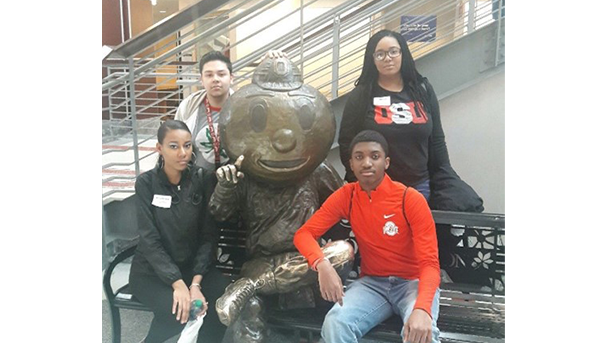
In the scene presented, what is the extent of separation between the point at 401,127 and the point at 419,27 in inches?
11.1

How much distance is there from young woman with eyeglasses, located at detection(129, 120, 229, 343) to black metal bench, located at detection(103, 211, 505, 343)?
0.24 meters

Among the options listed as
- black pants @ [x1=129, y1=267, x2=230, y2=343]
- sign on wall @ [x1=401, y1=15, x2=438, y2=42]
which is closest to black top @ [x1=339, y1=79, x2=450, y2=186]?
sign on wall @ [x1=401, y1=15, x2=438, y2=42]

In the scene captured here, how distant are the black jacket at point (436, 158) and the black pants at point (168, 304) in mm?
556

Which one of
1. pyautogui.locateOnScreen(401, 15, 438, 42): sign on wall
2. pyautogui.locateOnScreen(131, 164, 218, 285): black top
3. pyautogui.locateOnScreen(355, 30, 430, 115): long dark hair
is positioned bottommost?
Answer: pyautogui.locateOnScreen(131, 164, 218, 285): black top

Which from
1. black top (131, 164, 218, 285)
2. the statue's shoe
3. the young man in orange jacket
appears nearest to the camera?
the young man in orange jacket

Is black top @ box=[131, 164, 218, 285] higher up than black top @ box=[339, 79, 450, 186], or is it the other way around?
black top @ box=[339, 79, 450, 186]

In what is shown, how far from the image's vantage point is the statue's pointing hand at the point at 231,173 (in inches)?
62.1

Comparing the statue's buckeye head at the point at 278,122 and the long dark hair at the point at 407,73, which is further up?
the long dark hair at the point at 407,73

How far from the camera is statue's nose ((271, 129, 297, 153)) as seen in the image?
153 centimetres

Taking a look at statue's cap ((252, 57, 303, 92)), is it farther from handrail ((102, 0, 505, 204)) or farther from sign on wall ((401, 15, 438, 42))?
sign on wall ((401, 15, 438, 42))

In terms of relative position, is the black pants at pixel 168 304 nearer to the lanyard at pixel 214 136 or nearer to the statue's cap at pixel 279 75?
the lanyard at pixel 214 136

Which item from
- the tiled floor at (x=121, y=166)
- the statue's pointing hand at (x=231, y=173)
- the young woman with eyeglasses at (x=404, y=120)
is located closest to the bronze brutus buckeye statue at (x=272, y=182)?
the statue's pointing hand at (x=231, y=173)

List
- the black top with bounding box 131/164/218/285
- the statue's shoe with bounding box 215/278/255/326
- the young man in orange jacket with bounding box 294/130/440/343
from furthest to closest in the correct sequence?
1. the black top with bounding box 131/164/218/285
2. the statue's shoe with bounding box 215/278/255/326
3. the young man in orange jacket with bounding box 294/130/440/343
